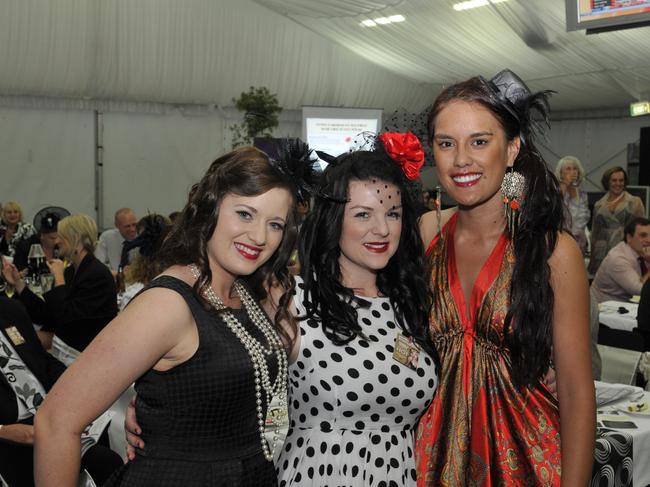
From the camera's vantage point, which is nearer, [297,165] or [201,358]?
[201,358]

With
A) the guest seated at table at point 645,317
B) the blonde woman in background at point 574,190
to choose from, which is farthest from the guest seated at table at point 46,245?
the guest seated at table at point 645,317

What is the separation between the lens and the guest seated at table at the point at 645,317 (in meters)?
4.54

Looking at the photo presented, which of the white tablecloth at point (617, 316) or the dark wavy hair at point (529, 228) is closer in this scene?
the dark wavy hair at point (529, 228)

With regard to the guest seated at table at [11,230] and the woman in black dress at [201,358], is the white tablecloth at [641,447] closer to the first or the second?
the woman in black dress at [201,358]

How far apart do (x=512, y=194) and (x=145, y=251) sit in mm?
2528

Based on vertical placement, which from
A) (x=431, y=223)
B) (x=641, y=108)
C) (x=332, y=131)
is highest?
(x=641, y=108)

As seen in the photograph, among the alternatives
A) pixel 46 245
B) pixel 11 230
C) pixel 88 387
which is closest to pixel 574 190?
pixel 46 245

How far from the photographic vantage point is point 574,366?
1823 millimetres

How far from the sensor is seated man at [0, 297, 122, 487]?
271 cm

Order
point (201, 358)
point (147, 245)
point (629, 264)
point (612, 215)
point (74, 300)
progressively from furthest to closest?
point (612, 215)
point (629, 264)
point (74, 300)
point (147, 245)
point (201, 358)

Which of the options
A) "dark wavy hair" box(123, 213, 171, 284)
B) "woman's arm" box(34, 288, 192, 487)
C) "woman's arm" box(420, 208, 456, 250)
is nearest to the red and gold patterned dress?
"woman's arm" box(420, 208, 456, 250)

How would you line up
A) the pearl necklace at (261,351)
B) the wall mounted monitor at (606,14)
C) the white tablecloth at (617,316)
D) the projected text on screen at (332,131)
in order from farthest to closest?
the projected text on screen at (332,131), the wall mounted monitor at (606,14), the white tablecloth at (617,316), the pearl necklace at (261,351)

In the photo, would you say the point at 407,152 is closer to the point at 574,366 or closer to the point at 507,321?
the point at 507,321

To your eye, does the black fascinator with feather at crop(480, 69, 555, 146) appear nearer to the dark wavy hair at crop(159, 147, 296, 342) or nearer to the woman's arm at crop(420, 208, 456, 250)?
the woman's arm at crop(420, 208, 456, 250)
